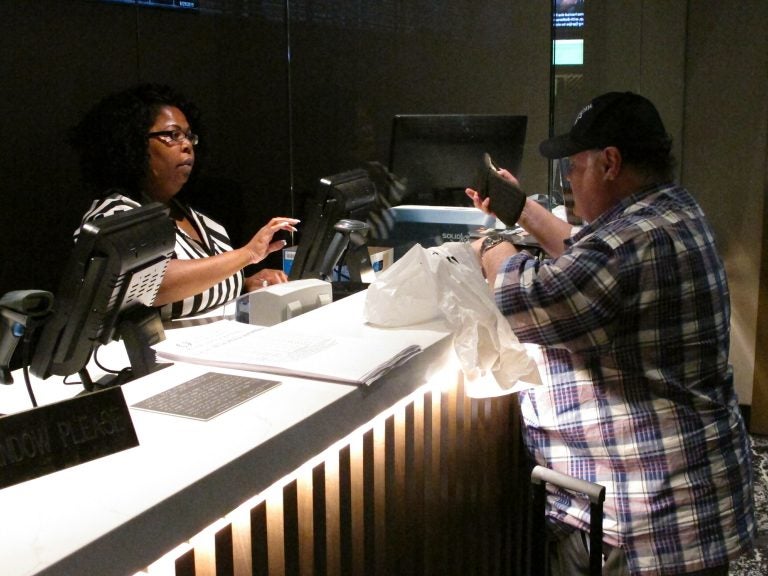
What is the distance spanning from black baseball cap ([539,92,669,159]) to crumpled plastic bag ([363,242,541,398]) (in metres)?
0.34

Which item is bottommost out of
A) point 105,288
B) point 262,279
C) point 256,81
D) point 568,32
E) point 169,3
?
point 262,279

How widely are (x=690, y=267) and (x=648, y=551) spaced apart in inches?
23.1

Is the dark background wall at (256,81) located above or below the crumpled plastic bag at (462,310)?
above

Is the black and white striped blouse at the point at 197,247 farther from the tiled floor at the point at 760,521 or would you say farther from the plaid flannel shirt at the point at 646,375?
the tiled floor at the point at 760,521

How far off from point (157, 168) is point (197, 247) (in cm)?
32

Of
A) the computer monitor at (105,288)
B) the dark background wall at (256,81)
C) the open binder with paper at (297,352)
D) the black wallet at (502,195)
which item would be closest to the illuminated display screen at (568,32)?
the dark background wall at (256,81)

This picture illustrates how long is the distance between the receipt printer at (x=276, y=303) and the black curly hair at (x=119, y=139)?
999mm

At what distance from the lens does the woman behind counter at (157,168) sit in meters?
2.81

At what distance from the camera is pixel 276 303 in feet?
6.61

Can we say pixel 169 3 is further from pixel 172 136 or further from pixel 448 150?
pixel 448 150

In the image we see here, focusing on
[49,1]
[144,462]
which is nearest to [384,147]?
[49,1]

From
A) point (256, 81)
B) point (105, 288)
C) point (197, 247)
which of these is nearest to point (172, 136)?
point (197, 247)

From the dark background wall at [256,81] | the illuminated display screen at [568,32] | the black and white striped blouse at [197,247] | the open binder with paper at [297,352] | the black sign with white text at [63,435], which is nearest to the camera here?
the black sign with white text at [63,435]

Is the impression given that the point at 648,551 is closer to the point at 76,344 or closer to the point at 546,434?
the point at 546,434
